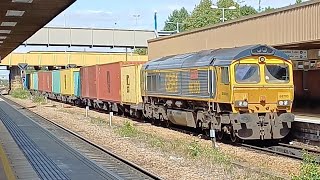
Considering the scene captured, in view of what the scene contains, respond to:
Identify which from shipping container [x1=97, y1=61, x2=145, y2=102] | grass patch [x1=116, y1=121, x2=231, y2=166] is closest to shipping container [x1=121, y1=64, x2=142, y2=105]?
shipping container [x1=97, y1=61, x2=145, y2=102]

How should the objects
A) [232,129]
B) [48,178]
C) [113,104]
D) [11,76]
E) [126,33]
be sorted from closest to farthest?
[48,178] < [232,129] < [113,104] < [126,33] < [11,76]

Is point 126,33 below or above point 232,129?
above

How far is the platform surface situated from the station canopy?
3979 mm

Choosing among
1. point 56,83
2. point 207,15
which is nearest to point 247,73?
point 56,83

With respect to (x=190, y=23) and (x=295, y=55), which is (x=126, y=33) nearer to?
(x=190, y=23)

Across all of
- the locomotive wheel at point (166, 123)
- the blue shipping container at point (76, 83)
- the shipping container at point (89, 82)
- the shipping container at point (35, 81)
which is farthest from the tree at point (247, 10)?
the locomotive wheel at point (166, 123)

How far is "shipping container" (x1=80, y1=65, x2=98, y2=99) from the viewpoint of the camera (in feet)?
125

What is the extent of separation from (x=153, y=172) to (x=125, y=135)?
868 cm

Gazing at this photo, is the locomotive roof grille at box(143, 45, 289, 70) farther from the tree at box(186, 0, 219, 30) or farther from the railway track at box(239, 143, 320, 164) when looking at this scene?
the tree at box(186, 0, 219, 30)

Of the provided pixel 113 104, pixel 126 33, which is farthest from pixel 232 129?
pixel 126 33

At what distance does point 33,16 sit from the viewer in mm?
15234

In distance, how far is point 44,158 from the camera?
47.6 ft

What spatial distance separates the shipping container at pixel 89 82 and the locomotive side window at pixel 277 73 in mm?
20619

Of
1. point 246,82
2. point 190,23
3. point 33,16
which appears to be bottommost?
point 246,82
